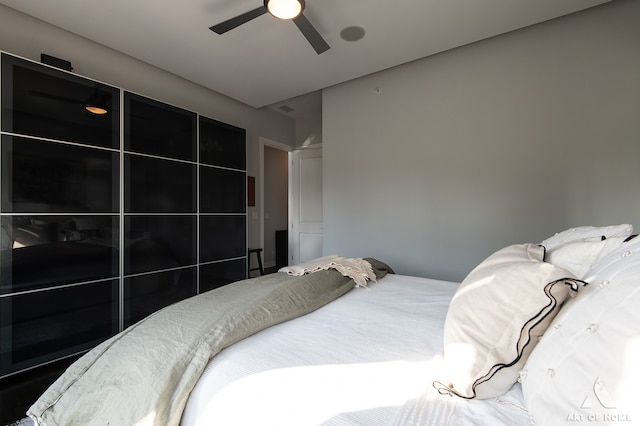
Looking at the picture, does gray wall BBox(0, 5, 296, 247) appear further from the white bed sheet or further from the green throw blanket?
the white bed sheet

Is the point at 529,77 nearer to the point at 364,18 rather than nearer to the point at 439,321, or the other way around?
the point at 364,18

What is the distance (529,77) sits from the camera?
2.66m

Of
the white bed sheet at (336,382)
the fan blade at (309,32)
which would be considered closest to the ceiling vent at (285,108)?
the fan blade at (309,32)

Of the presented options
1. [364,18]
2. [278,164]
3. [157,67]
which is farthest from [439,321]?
[278,164]

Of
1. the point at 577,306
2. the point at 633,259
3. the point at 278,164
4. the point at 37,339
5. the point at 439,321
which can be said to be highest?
the point at 278,164

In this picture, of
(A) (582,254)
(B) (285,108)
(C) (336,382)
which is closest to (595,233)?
(A) (582,254)

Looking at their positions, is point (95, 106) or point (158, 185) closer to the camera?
point (95, 106)

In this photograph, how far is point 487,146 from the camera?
2859mm

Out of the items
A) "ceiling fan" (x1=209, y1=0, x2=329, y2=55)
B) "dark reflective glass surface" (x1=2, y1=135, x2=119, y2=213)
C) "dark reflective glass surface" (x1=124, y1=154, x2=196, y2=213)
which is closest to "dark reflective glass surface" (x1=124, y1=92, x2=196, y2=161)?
"dark reflective glass surface" (x1=124, y1=154, x2=196, y2=213)

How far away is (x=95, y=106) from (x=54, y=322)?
183 cm

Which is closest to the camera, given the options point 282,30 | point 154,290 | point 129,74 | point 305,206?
point 282,30

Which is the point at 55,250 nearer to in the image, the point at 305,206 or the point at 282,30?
the point at 282,30

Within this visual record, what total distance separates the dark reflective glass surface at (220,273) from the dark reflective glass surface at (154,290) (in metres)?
0.13

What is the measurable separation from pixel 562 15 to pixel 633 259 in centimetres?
289
